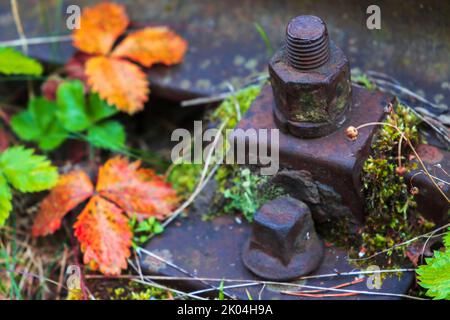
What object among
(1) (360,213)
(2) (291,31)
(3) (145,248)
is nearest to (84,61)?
(3) (145,248)

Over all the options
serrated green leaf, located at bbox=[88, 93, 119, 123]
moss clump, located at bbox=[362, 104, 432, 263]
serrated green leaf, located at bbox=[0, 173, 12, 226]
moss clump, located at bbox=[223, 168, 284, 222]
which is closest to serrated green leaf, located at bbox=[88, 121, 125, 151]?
serrated green leaf, located at bbox=[88, 93, 119, 123]

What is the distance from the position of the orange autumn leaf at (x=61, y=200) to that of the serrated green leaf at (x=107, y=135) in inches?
8.6

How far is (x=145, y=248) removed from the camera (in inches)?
83.6

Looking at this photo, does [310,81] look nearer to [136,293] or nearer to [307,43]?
[307,43]

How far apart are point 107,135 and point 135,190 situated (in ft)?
1.37

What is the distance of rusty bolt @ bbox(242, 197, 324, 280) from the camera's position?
184cm

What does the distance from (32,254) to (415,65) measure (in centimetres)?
155

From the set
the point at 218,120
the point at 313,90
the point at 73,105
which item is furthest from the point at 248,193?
the point at 73,105

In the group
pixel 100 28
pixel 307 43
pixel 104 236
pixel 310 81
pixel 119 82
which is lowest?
pixel 104 236

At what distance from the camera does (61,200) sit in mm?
2232

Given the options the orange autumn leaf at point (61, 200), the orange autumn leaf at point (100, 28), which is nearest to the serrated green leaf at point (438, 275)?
the orange autumn leaf at point (61, 200)

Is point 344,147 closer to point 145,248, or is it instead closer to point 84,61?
point 145,248

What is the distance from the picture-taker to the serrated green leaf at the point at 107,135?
2.46 m

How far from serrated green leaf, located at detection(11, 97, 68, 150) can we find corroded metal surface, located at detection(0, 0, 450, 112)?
227mm
